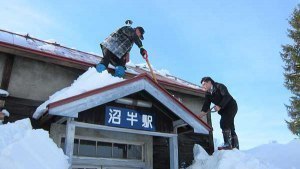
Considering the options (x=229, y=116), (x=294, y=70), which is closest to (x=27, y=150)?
(x=229, y=116)

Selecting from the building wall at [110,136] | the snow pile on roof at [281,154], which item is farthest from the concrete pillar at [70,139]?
the snow pile on roof at [281,154]

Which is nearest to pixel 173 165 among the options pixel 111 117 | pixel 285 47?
pixel 111 117

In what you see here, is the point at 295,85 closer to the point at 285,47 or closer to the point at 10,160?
the point at 285,47

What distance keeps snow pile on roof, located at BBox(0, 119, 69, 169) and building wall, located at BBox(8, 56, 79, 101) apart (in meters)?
1.46

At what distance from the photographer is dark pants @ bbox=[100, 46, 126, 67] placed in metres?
7.74

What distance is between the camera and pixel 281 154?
11.8 metres

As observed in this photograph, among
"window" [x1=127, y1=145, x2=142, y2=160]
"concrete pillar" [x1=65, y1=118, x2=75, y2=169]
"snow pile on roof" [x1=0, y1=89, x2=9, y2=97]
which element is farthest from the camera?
"window" [x1=127, y1=145, x2=142, y2=160]

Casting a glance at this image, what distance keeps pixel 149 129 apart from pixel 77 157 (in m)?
1.67

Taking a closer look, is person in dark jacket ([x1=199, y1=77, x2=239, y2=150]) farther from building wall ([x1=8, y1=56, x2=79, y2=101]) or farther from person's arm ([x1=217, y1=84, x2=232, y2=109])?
building wall ([x1=8, y1=56, x2=79, y2=101])

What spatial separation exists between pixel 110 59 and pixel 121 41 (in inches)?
21.9

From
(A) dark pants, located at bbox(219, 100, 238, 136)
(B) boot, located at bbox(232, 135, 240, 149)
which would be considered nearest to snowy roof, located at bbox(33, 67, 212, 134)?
(A) dark pants, located at bbox(219, 100, 238, 136)

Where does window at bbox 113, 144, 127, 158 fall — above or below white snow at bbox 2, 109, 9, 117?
below

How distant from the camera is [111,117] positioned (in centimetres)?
632

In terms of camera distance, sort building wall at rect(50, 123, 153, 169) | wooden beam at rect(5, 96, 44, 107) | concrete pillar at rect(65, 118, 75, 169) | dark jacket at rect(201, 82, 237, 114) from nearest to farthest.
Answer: concrete pillar at rect(65, 118, 75, 169), wooden beam at rect(5, 96, 44, 107), building wall at rect(50, 123, 153, 169), dark jacket at rect(201, 82, 237, 114)
